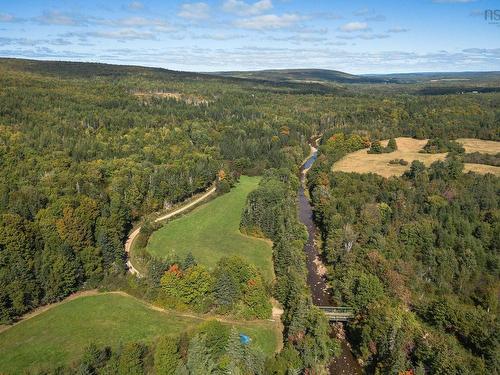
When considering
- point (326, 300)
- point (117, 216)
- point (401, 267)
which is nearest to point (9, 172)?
point (117, 216)

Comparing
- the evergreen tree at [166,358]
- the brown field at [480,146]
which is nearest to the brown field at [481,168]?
the brown field at [480,146]

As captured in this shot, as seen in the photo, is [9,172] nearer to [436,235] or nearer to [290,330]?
[290,330]

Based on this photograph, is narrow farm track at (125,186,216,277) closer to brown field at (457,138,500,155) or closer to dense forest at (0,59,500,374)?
dense forest at (0,59,500,374)

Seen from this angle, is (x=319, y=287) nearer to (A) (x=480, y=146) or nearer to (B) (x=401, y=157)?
(B) (x=401, y=157)

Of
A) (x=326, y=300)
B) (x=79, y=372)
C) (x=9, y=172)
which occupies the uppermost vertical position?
(x=9, y=172)

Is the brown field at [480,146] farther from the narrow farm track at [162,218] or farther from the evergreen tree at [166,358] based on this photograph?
the evergreen tree at [166,358]

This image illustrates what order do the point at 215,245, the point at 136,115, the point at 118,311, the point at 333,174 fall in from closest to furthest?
the point at 118,311 < the point at 215,245 < the point at 333,174 < the point at 136,115

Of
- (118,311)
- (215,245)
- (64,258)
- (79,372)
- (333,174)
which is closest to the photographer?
(79,372)
